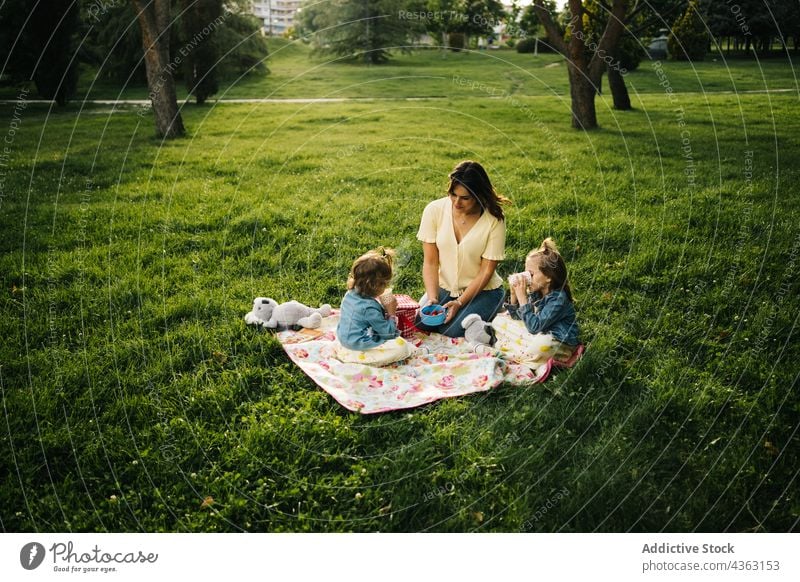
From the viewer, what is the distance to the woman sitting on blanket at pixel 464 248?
563 cm

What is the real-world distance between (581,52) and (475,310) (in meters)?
8.76

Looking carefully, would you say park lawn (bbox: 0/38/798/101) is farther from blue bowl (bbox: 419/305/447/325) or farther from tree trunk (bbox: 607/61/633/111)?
blue bowl (bbox: 419/305/447/325)

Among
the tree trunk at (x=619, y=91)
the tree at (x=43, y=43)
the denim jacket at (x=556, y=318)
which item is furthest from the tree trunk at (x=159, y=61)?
the tree trunk at (x=619, y=91)

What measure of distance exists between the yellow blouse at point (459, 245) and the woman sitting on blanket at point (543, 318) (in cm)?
43

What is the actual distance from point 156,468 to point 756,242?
630 cm

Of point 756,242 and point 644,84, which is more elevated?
point 644,84

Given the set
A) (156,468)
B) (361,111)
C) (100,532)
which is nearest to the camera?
(100,532)

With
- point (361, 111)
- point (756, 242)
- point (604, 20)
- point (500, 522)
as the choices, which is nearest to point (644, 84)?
point (604, 20)

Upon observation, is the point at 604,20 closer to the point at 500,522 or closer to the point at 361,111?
the point at 361,111

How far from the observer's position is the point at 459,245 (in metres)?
5.86

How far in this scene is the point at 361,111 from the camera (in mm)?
15398

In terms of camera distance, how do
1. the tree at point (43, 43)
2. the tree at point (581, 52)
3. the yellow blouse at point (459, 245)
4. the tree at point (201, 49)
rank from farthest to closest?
the tree at point (201, 49) → the tree at point (43, 43) → the tree at point (581, 52) → the yellow blouse at point (459, 245)

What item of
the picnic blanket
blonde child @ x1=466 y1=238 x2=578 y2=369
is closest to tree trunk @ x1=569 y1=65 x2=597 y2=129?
blonde child @ x1=466 y1=238 x2=578 y2=369

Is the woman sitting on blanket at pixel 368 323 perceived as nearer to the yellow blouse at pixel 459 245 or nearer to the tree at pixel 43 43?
the yellow blouse at pixel 459 245
